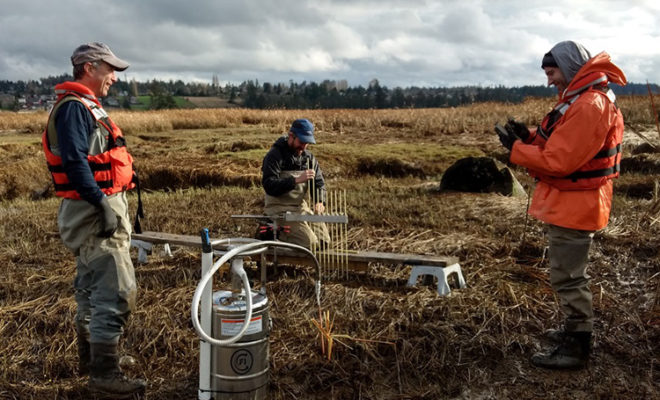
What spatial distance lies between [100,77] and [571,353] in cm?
393

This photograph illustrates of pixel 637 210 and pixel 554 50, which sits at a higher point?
Answer: pixel 554 50

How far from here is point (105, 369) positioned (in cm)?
391

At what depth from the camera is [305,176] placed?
5.75 meters

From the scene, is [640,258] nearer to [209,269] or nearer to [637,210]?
[637,210]

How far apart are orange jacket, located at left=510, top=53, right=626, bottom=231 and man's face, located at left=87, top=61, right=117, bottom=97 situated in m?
2.96

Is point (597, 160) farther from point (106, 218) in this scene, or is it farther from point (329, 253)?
point (106, 218)

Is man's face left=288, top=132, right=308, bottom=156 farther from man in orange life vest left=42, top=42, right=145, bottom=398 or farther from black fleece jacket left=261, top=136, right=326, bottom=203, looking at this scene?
man in orange life vest left=42, top=42, right=145, bottom=398

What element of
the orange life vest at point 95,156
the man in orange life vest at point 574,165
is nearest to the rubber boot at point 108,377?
the orange life vest at point 95,156

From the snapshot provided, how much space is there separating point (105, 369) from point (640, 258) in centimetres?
519

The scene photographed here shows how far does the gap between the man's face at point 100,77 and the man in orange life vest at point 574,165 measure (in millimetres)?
2897

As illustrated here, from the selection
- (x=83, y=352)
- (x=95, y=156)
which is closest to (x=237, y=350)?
(x=83, y=352)

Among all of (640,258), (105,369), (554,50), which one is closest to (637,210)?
(640,258)

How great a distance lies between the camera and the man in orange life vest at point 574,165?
370 centimetres

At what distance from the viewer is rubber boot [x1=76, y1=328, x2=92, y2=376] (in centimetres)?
418
